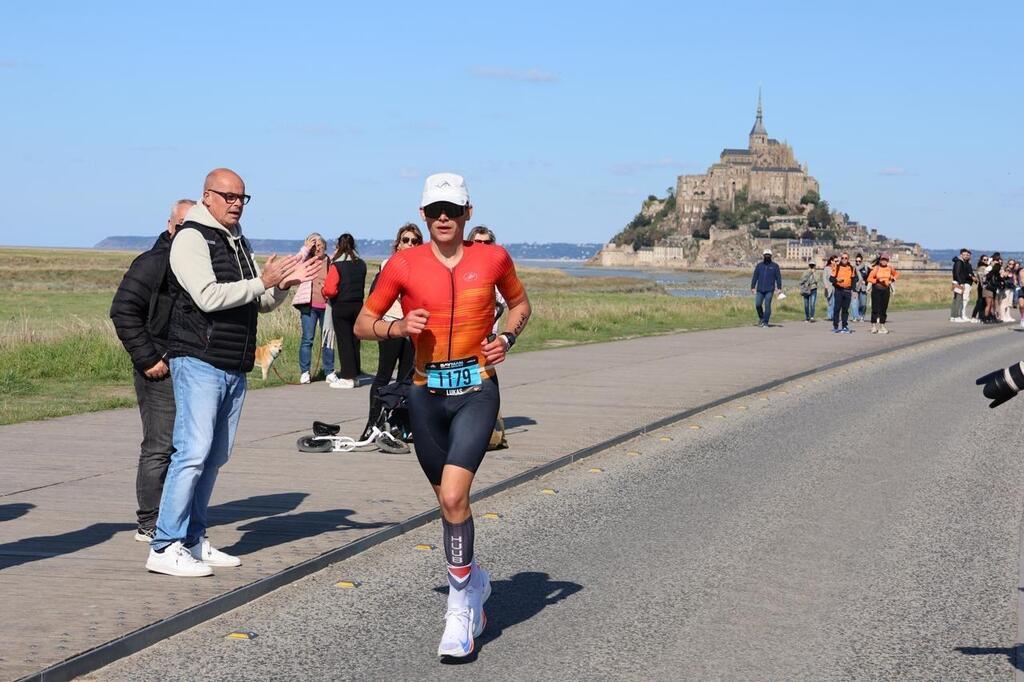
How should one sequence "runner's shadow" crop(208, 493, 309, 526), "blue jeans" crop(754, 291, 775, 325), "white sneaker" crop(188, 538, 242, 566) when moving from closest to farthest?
"white sneaker" crop(188, 538, 242, 566) < "runner's shadow" crop(208, 493, 309, 526) < "blue jeans" crop(754, 291, 775, 325)

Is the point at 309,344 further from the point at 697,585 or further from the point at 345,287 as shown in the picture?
the point at 697,585

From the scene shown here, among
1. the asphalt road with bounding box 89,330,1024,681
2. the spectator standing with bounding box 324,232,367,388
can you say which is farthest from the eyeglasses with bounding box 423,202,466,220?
the spectator standing with bounding box 324,232,367,388

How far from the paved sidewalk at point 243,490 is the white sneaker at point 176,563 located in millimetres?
74

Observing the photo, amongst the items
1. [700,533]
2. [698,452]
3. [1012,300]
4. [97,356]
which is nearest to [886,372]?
[698,452]

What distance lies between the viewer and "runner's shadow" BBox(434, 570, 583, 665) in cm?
650

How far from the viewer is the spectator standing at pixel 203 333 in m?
6.92

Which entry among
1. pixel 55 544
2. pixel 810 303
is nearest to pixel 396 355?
pixel 55 544

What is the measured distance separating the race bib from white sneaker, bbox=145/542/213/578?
1.81 metres

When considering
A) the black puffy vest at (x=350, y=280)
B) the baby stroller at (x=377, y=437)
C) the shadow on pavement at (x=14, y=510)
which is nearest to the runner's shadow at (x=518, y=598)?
the shadow on pavement at (x=14, y=510)

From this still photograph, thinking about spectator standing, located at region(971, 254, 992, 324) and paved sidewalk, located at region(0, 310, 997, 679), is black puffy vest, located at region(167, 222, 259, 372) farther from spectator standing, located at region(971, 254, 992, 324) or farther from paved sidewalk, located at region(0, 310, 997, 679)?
spectator standing, located at region(971, 254, 992, 324)

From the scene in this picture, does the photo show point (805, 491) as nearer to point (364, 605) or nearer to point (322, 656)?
point (364, 605)

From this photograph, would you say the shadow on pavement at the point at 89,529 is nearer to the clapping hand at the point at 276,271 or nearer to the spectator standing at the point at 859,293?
the clapping hand at the point at 276,271

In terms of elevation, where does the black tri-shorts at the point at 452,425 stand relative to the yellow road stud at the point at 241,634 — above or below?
above

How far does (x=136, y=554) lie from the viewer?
7457mm
